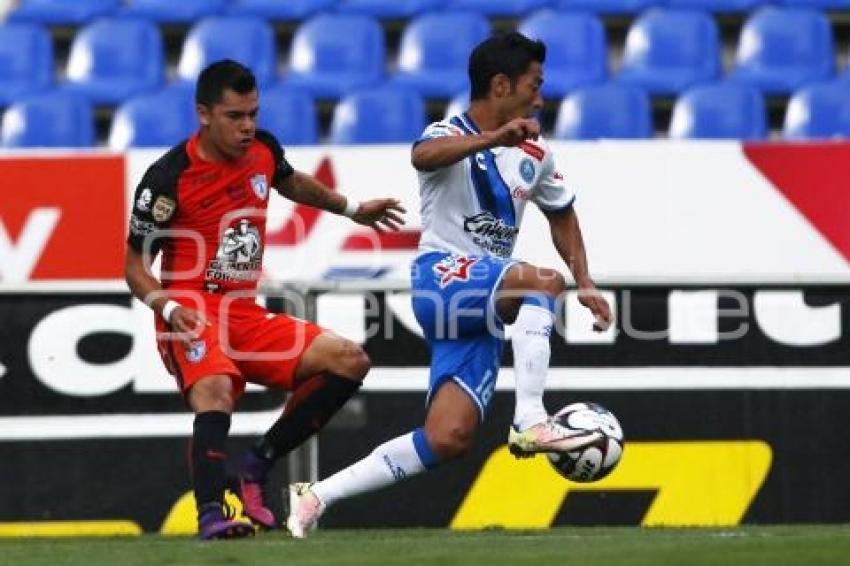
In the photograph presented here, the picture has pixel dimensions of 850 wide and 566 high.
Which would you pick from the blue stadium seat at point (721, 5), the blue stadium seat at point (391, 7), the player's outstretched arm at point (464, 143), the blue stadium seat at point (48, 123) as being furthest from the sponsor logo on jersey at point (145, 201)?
the blue stadium seat at point (721, 5)

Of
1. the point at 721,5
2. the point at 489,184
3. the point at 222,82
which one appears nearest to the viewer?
the point at 222,82

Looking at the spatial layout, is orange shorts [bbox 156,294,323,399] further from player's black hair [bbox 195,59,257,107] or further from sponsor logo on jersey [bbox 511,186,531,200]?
sponsor logo on jersey [bbox 511,186,531,200]

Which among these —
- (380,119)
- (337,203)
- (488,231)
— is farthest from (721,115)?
(488,231)

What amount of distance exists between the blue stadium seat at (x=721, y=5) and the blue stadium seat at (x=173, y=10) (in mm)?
3076

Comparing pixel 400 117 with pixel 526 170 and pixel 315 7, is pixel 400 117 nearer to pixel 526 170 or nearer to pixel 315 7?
pixel 315 7

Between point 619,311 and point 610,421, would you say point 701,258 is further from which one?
point 610,421

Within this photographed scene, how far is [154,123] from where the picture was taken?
11688mm

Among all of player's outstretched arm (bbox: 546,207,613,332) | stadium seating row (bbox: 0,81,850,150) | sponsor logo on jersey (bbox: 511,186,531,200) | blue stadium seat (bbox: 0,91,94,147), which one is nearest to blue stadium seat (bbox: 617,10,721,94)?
stadium seating row (bbox: 0,81,850,150)

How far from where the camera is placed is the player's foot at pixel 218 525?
643 centimetres

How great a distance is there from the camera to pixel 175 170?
6.61m

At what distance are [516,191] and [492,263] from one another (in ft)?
1.04

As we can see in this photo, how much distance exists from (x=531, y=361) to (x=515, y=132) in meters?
0.79

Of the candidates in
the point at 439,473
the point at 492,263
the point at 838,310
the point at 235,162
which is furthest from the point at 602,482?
the point at 235,162

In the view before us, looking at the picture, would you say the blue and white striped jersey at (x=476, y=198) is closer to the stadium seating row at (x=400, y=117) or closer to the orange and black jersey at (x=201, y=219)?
the orange and black jersey at (x=201, y=219)
